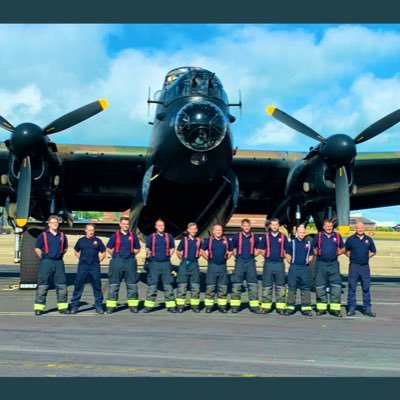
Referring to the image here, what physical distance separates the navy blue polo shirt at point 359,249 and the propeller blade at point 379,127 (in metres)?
4.32

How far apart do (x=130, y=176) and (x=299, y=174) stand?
209 inches

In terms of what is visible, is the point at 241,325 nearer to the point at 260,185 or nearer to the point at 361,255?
the point at 361,255

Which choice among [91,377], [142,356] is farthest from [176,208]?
[91,377]

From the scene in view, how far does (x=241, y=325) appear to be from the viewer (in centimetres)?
982

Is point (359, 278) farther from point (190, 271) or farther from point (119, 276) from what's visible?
point (119, 276)

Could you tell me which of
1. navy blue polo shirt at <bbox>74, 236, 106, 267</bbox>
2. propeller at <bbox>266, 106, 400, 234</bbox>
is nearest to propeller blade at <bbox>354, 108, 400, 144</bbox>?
Result: propeller at <bbox>266, 106, 400, 234</bbox>

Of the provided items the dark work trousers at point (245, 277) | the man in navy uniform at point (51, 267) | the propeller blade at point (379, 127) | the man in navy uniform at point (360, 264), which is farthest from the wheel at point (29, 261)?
the propeller blade at point (379, 127)

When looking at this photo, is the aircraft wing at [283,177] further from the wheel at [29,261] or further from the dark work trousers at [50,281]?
the dark work trousers at [50,281]

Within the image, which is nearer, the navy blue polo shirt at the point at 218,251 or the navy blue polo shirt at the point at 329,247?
the navy blue polo shirt at the point at 329,247

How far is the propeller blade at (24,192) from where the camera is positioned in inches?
529

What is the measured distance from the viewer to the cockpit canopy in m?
13.3

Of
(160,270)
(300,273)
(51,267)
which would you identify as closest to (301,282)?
(300,273)

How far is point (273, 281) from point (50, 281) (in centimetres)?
451

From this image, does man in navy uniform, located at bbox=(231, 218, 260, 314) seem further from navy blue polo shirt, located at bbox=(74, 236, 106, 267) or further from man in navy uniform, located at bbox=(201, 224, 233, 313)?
navy blue polo shirt, located at bbox=(74, 236, 106, 267)
